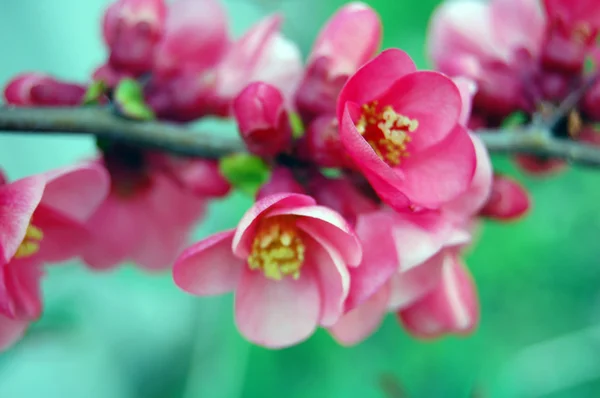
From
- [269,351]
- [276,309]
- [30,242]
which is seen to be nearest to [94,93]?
[30,242]

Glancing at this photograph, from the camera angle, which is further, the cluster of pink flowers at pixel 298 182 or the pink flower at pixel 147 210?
the pink flower at pixel 147 210

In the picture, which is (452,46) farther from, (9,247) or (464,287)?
(9,247)

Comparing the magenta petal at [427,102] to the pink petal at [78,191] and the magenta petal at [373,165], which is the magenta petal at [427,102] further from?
the pink petal at [78,191]

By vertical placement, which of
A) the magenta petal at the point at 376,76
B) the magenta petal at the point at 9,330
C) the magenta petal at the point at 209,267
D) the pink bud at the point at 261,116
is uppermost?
the magenta petal at the point at 376,76

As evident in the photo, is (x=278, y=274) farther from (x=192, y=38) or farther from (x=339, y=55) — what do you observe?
(x=192, y=38)

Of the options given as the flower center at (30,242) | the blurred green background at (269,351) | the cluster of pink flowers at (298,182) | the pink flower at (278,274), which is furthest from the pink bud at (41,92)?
the blurred green background at (269,351)
